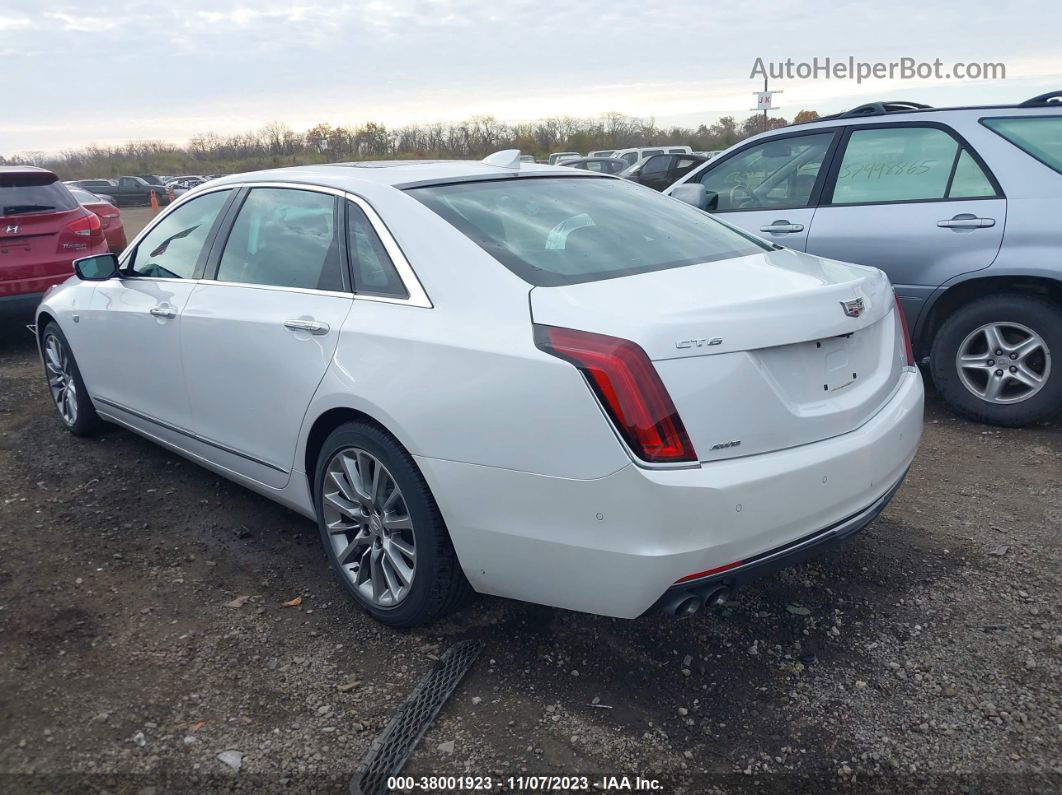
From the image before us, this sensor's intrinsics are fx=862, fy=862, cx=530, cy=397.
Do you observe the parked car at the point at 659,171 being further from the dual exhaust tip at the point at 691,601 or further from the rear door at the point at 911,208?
the dual exhaust tip at the point at 691,601

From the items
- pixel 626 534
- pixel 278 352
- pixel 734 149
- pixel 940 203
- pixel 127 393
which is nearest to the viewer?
pixel 626 534

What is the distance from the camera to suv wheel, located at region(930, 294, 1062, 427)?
4.57m

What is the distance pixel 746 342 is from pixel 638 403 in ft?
1.23

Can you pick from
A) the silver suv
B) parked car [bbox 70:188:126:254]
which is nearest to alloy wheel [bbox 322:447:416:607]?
the silver suv

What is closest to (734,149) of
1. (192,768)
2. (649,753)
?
(649,753)

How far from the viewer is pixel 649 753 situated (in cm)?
238

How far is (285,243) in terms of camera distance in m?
3.43

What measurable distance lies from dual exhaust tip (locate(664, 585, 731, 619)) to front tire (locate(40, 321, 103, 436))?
3859 mm

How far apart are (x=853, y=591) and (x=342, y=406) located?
1.98 metres

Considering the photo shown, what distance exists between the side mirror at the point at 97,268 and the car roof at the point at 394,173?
916mm

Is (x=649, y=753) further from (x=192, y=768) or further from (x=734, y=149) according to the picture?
(x=734, y=149)

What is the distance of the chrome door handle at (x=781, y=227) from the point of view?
541 cm

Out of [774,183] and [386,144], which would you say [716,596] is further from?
[386,144]

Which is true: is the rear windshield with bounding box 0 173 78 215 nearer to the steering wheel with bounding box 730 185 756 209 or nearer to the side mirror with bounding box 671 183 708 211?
the side mirror with bounding box 671 183 708 211
